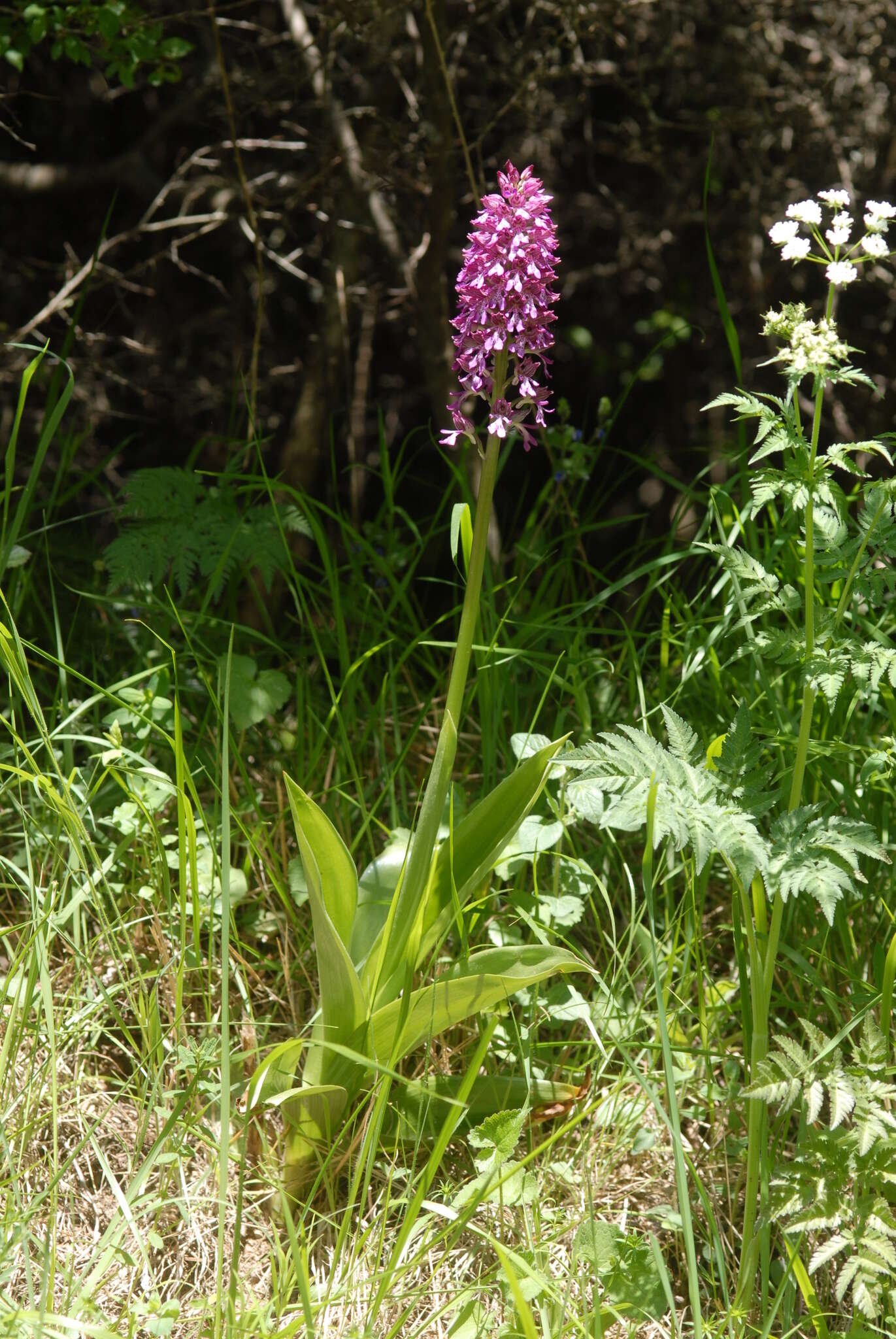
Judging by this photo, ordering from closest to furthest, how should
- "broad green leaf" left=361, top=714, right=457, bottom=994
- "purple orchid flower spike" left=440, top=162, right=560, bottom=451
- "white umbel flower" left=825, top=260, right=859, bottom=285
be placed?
"white umbel flower" left=825, top=260, right=859, bottom=285 < "purple orchid flower spike" left=440, top=162, right=560, bottom=451 < "broad green leaf" left=361, top=714, right=457, bottom=994

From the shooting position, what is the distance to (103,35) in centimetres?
207

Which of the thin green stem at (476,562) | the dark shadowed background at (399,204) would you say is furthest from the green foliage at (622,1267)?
the dark shadowed background at (399,204)

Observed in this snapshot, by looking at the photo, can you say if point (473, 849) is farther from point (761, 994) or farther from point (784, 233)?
point (784, 233)

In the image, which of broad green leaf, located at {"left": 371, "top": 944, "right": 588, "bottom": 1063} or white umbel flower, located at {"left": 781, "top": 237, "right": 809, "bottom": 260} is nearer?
white umbel flower, located at {"left": 781, "top": 237, "right": 809, "bottom": 260}

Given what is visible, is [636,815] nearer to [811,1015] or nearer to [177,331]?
[811,1015]

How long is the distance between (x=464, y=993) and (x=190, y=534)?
3.32 feet

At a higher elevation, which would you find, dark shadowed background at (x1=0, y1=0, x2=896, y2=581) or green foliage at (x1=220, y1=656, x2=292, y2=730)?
dark shadowed background at (x1=0, y1=0, x2=896, y2=581)

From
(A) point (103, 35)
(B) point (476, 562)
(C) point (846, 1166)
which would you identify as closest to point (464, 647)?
(B) point (476, 562)

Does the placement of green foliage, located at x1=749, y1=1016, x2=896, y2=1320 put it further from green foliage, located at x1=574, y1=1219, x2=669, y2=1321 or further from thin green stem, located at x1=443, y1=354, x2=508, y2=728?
thin green stem, located at x1=443, y1=354, x2=508, y2=728

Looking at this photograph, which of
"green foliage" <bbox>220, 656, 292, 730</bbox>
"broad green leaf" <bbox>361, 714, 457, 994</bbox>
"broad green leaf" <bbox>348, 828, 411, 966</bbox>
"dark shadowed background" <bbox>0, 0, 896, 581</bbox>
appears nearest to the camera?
"broad green leaf" <bbox>361, 714, 457, 994</bbox>

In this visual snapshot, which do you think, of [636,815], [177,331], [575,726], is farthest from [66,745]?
[177,331]

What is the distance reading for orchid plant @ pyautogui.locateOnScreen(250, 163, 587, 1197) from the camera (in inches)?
51.1

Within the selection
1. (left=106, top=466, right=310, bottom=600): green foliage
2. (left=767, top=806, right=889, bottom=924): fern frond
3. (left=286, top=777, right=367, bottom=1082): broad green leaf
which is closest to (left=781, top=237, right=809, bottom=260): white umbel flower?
(left=767, top=806, right=889, bottom=924): fern frond

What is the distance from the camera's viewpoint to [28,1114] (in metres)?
1.48
